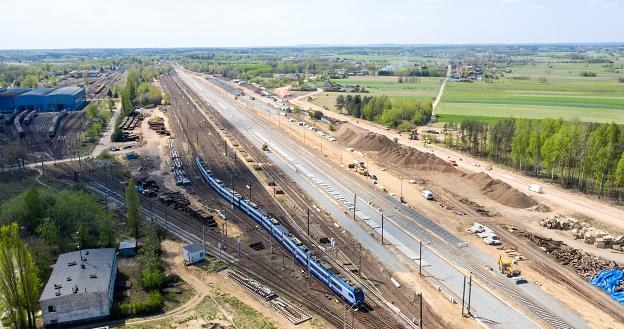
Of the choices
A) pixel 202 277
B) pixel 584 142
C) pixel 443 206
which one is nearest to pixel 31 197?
pixel 202 277

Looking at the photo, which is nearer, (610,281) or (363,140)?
(610,281)

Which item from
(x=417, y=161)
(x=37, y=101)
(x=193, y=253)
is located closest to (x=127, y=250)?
(x=193, y=253)

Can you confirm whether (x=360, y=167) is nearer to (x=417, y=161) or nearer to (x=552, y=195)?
(x=417, y=161)

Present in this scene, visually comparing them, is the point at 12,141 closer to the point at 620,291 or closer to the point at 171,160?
the point at 171,160

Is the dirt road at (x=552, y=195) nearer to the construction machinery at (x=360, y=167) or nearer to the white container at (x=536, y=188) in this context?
the white container at (x=536, y=188)

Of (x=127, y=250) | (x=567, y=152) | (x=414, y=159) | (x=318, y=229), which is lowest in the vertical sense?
(x=318, y=229)

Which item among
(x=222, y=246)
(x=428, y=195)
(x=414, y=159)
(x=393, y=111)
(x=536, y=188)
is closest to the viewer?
(x=222, y=246)

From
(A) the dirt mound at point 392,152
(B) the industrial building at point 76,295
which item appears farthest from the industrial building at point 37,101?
(B) the industrial building at point 76,295
